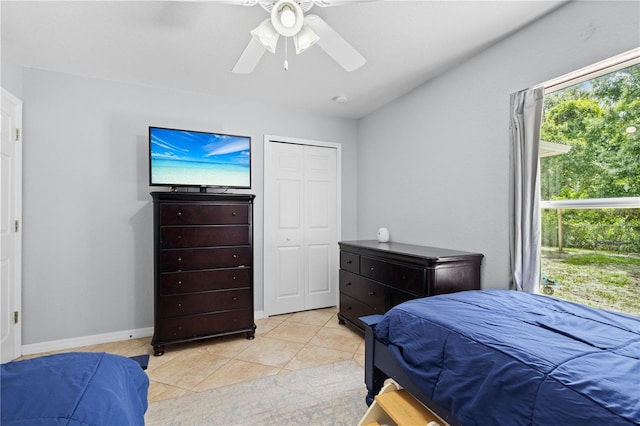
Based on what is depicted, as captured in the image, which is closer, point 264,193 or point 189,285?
point 189,285

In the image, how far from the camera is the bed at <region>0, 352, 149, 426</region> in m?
0.81

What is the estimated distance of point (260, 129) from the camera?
A: 3709 millimetres

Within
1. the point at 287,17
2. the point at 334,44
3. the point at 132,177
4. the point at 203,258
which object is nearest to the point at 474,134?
the point at 334,44

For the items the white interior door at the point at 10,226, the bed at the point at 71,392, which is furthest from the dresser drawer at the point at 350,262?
the white interior door at the point at 10,226

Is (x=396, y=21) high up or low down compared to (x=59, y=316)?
up

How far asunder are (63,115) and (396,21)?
3.03 m

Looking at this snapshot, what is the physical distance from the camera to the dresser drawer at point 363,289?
114 inches

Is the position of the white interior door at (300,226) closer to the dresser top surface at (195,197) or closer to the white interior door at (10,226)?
the dresser top surface at (195,197)

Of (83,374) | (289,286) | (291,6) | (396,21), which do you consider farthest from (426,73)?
(83,374)

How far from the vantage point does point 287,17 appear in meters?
1.54

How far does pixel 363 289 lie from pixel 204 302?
5.05ft

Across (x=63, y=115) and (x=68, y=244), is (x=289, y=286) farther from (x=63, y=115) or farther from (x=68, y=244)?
(x=63, y=115)

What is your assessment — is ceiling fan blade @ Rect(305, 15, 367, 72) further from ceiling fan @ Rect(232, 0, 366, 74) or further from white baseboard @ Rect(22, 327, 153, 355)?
white baseboard @ Rect(22, 327, 153, 355)

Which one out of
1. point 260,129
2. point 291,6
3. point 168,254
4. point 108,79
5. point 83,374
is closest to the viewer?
point 83,374
